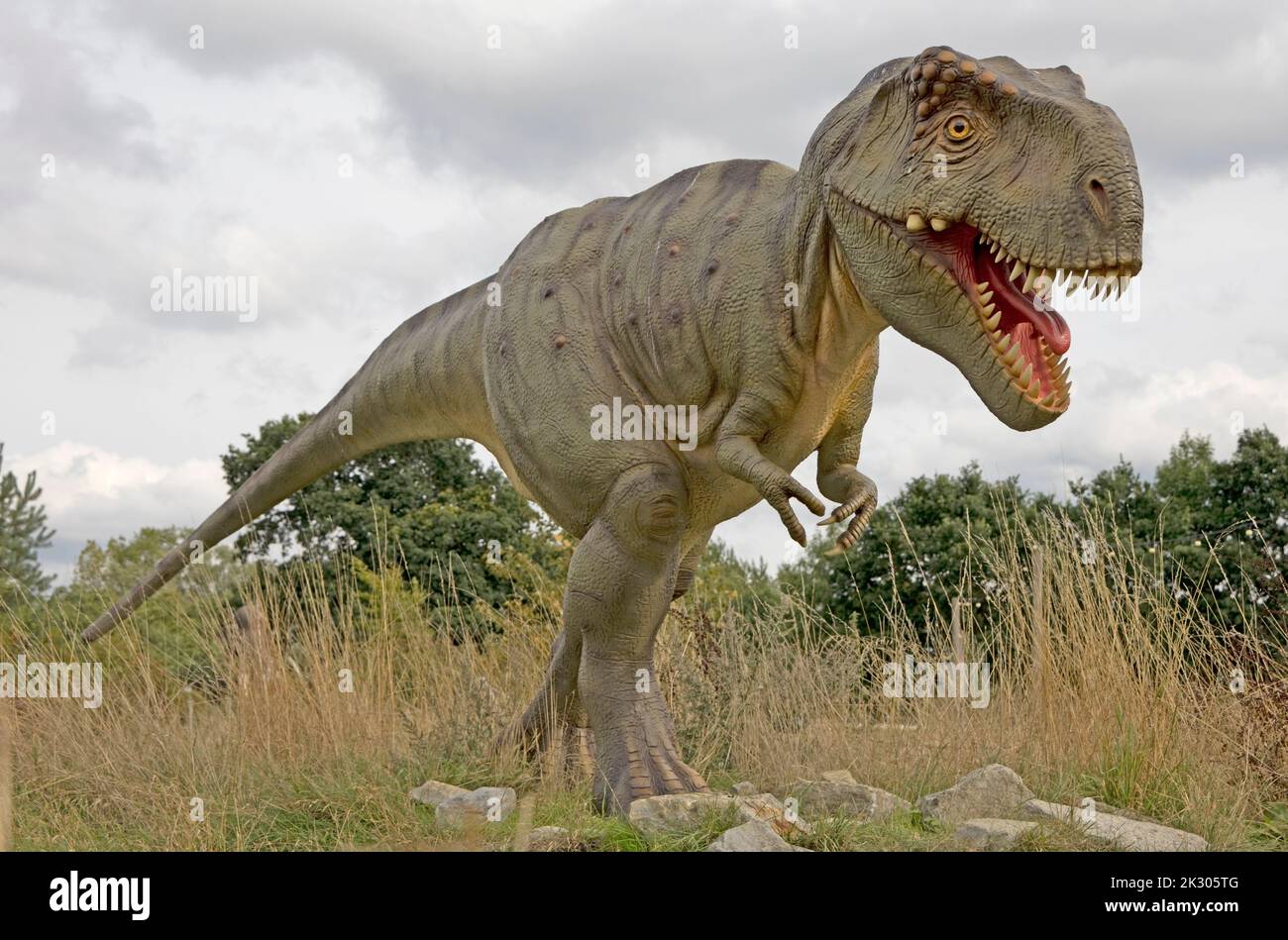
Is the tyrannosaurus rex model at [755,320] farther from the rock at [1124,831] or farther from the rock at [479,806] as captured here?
the rock at [1124,831]

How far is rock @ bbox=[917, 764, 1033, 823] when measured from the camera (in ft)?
16.0

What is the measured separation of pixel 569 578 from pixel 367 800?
3.86ft

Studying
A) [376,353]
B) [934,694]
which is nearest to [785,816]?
[934,694]

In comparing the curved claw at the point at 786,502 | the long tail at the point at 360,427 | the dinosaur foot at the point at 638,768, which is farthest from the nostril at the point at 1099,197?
the long tail at the point at 360,427

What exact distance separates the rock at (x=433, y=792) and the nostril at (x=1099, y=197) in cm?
309

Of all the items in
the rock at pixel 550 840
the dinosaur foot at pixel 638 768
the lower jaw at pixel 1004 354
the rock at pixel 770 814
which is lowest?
the rock at pixel 550 840

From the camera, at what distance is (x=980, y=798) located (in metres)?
4.93

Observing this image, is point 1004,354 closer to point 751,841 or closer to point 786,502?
point 786,502

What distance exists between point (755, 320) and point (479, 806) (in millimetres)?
2008

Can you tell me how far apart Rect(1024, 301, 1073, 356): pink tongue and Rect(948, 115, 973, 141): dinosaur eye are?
52 cm

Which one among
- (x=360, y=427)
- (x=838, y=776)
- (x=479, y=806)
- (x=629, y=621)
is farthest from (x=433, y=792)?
(x=360, y=427)

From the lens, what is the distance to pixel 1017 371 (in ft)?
12.3

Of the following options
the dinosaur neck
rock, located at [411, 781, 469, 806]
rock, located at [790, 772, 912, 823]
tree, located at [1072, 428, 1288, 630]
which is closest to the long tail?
rock, located at [411, 781, 469, 806]

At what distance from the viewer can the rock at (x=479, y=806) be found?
4.74 meters
